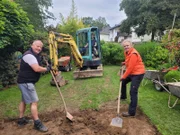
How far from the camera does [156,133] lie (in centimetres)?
324

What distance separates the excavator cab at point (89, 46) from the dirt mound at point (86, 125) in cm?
451

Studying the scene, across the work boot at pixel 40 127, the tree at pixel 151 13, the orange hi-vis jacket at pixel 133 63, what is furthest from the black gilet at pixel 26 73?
the tree at pixel 151 13

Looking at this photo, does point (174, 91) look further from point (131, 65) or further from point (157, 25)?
point (157, 25)

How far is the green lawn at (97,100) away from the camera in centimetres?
376

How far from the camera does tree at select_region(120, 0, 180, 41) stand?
21297 mm

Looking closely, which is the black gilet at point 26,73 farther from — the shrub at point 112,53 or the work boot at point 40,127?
the shrub at point 112,53

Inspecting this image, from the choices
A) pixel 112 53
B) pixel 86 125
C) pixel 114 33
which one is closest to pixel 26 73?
pixel 86 125

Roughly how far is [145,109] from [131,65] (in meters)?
1.33

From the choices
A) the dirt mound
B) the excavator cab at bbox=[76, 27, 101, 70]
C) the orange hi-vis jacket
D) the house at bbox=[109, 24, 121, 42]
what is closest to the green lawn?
the dirt mound

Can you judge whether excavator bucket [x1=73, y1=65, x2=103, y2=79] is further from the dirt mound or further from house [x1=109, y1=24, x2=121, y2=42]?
house [x1=109, y1=24, x2=121, y2=42]

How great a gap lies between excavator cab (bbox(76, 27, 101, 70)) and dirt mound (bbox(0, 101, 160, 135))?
451 centimetres

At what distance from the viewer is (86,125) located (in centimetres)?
358

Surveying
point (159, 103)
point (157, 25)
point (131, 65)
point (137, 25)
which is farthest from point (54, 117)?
point (137, 25)

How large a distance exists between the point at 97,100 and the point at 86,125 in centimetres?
159
